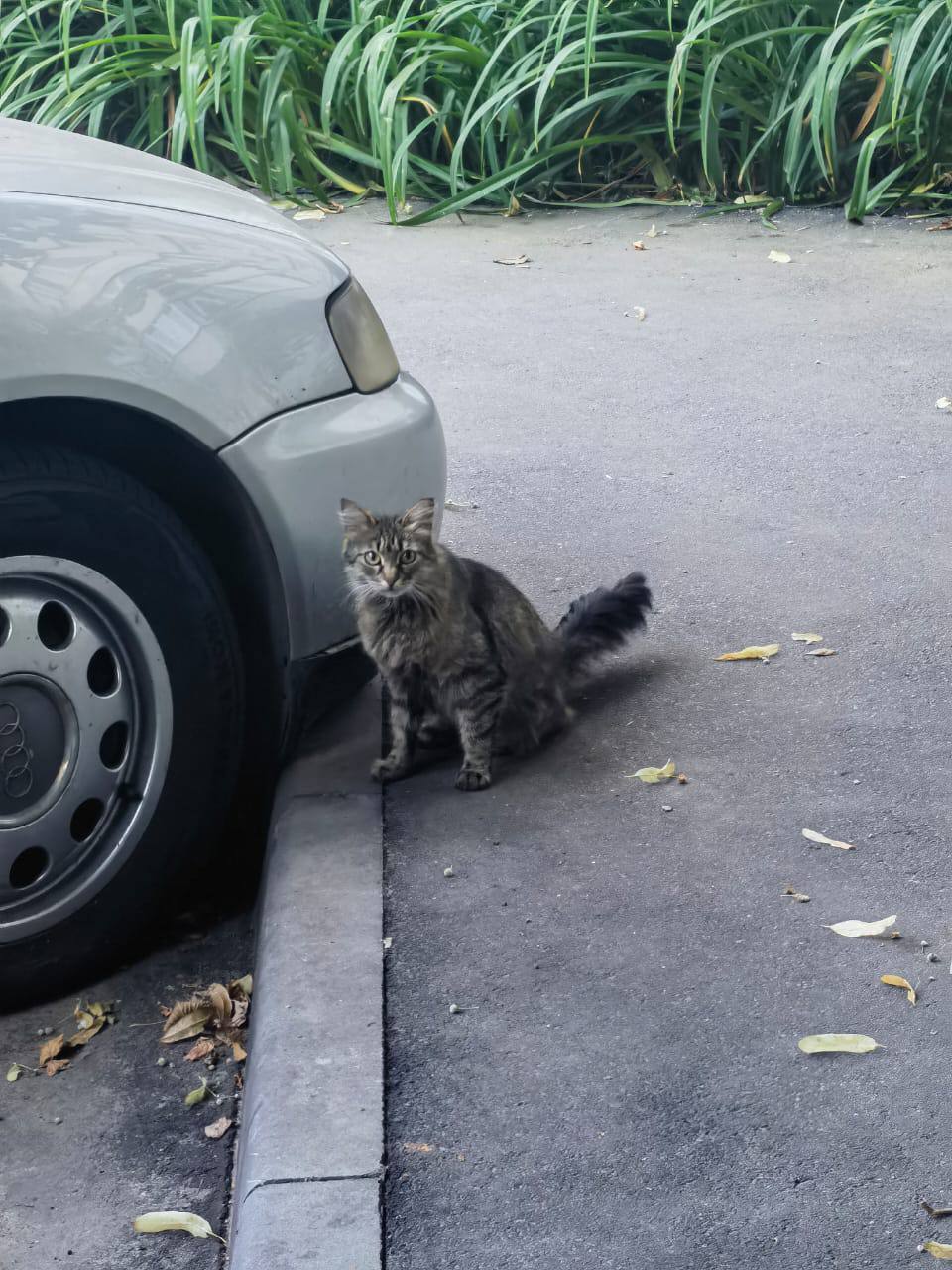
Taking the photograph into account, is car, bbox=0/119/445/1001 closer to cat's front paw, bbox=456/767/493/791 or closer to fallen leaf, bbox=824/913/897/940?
cat's front paw, bbox=456/767/493/791

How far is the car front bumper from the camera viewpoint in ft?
10.8

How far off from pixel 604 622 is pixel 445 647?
1.99 ft

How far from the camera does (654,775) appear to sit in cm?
371

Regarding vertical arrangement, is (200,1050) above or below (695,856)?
below

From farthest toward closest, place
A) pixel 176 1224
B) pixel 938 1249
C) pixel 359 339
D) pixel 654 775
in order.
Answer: pixel 654 775
pixel 359 339
pixel 176 1224
pixel 938 1249

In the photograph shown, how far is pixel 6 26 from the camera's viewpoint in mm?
10258

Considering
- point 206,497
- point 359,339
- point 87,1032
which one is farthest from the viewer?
point 359,339

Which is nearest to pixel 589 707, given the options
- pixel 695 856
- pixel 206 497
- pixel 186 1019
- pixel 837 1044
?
pixel 695 856

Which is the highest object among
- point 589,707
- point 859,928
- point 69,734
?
point 69,734

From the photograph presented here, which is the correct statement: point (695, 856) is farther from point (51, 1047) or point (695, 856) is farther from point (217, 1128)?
point (51, 1047)

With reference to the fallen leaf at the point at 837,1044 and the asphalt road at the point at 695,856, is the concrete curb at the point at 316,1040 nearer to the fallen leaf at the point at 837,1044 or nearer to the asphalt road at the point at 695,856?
the asphalt road at the point at 695,856

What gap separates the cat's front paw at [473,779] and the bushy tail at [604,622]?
0.50 metres

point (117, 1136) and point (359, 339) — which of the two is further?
point (359, 339)

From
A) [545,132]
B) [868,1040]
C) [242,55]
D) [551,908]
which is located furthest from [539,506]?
[242,55]
